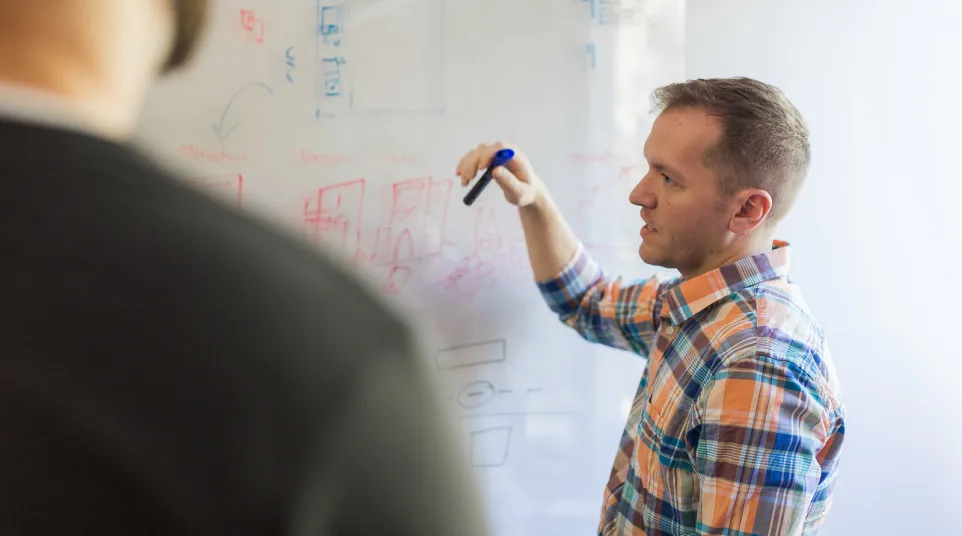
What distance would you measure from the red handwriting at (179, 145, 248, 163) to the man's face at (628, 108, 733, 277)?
56 centimetres

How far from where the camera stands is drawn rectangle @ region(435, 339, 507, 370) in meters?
0.99

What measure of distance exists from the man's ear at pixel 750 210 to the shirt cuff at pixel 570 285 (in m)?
0.25

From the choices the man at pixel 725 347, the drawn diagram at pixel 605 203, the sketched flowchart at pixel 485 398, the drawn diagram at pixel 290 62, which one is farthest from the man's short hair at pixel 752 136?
the drawn diagram at pixel 290 62

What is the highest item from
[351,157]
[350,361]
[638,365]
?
[351,157]

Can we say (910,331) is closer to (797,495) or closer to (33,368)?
(797,495)

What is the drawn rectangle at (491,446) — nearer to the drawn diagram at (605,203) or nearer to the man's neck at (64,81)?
the drawn diagram at (605,203)

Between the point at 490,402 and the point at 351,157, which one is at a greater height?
the point at 351,157

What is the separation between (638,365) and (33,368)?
96 cm

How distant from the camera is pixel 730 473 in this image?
0.67 metres

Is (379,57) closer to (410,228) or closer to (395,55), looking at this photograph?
(395,55)

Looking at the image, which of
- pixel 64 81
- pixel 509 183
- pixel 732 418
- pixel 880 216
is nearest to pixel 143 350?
pixel 64 81

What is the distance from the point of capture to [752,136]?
30.0 inches

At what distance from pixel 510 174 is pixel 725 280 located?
0.33 m

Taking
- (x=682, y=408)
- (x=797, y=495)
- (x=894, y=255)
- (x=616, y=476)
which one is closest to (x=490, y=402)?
(x=616, y=476)
